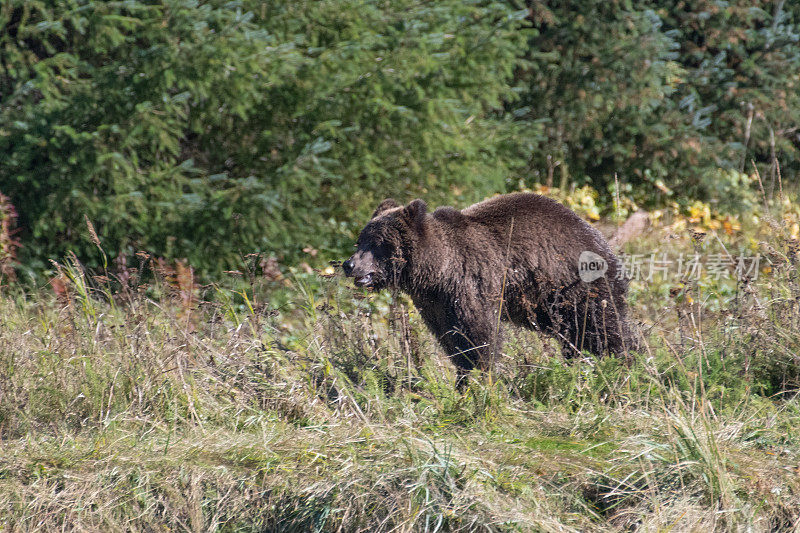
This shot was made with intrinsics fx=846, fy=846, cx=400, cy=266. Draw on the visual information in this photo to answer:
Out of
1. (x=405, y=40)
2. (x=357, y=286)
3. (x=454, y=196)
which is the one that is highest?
(x=405, y=40)

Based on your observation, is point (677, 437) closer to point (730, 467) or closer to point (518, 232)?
point (730, 467)

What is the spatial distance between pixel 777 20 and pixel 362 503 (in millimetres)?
10256

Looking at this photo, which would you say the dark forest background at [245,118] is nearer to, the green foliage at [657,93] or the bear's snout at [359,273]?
the green foliage at [657,93]

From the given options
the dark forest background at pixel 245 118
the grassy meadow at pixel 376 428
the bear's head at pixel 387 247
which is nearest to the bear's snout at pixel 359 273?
the bear's head at pixel 387 247

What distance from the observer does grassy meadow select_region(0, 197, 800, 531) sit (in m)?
3.44

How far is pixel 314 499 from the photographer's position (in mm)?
3564

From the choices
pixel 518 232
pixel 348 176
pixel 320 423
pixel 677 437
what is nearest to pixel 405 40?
pixel 348 176

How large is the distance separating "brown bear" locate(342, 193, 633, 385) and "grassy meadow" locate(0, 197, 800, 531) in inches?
7.4

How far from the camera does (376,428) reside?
390 centimetres

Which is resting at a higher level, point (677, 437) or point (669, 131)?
point (677, 437)

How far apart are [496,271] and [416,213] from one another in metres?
0.55

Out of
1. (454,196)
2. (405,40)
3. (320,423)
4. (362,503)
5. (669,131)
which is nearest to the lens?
(362,503)

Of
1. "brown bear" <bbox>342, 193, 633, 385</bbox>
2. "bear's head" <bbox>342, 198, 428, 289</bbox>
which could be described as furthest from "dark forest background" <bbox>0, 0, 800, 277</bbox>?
"brown bear" <bbox>342, 193, 633, 385</bbox>

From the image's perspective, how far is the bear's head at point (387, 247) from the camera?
4.67 m
